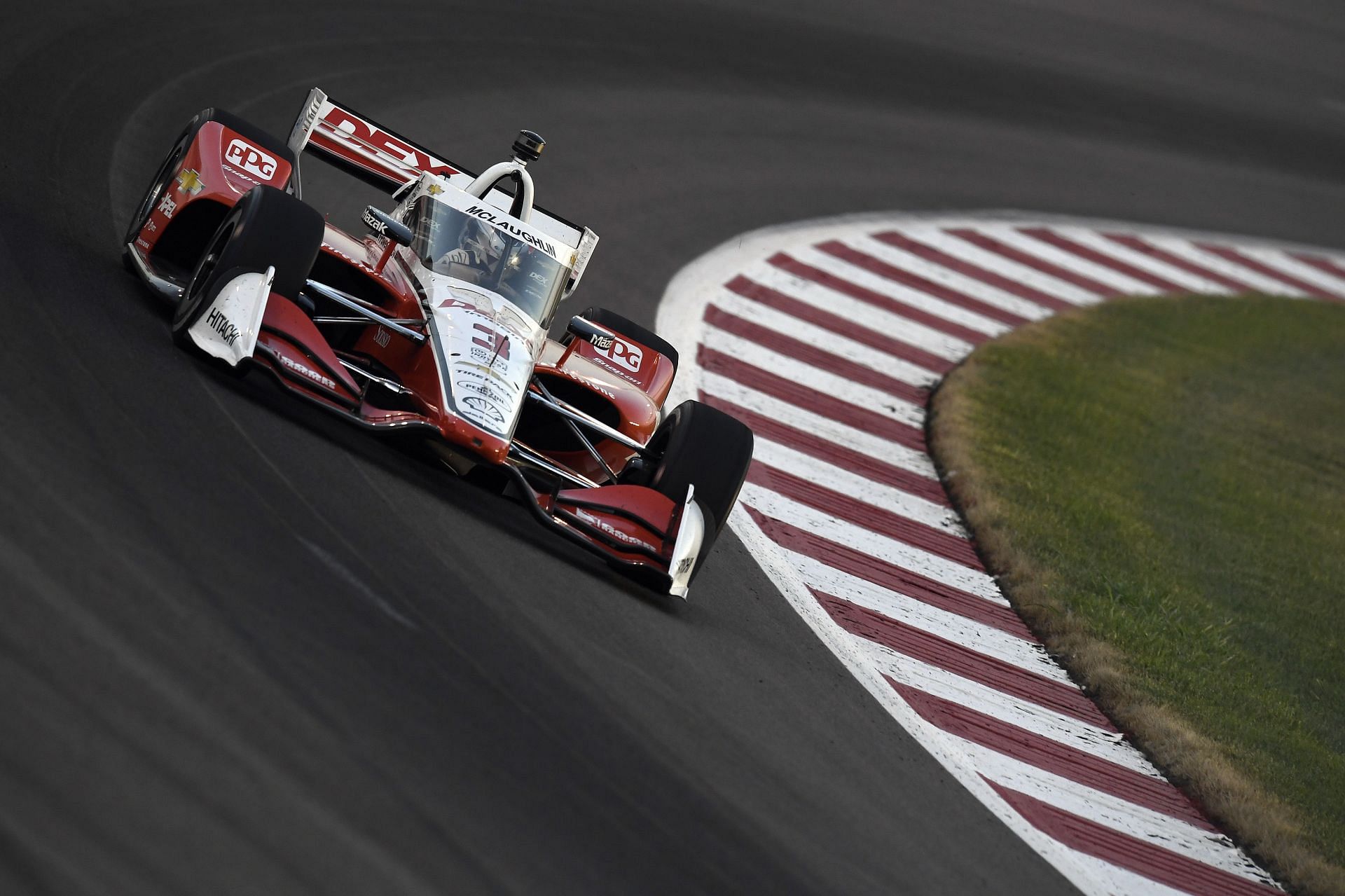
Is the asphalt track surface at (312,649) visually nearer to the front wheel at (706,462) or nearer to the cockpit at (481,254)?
the front wheel at (706,462)

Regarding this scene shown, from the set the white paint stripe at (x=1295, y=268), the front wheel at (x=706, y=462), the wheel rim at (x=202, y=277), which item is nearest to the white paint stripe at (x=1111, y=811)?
the front wheel at (x=706, y=462)

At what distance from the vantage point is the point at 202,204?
8578 millimetres

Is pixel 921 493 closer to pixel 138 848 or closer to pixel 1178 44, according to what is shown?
pixel 138 848

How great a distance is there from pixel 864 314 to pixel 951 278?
1.85 metres

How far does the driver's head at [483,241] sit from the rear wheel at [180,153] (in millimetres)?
1228

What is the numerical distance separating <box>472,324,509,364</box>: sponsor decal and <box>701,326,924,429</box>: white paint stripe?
4121 mm

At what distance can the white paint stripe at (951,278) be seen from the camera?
49.8ft

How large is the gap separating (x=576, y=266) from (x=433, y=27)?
266 inches

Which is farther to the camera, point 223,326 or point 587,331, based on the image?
point 587,331

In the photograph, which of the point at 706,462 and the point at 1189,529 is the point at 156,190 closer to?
the point at 706,462

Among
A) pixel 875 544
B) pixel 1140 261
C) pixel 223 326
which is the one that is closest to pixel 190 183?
pixel 223 326

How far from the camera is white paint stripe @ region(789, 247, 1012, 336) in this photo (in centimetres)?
1445

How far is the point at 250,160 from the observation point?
892cm

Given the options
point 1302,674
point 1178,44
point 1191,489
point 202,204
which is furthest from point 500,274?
point 1178,44
